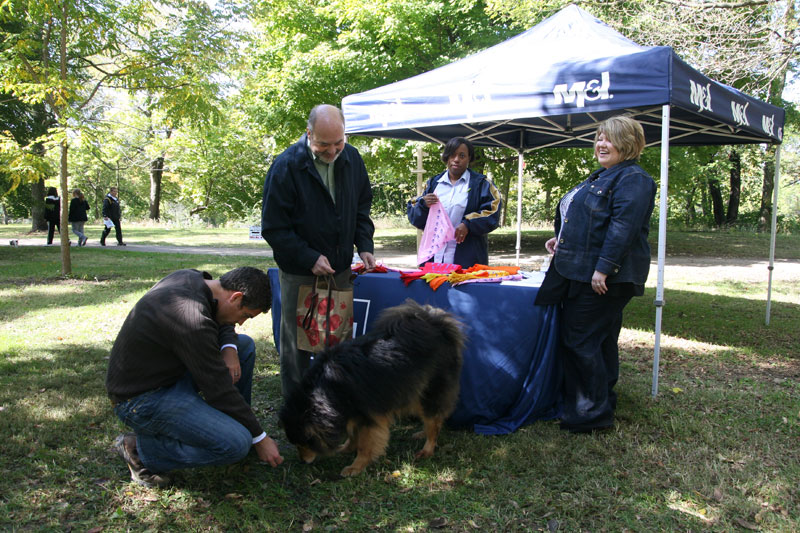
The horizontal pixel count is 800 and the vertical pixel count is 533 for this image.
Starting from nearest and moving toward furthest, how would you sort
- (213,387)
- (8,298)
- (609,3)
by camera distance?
(213,387) → (8,298) → (609,3)

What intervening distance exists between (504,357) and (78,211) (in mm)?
14311

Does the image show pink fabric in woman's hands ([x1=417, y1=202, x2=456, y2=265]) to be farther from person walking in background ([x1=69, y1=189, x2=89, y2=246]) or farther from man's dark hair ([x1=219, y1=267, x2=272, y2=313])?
person walking in background ([x1=69, y1=189, x2=89, y2=246])

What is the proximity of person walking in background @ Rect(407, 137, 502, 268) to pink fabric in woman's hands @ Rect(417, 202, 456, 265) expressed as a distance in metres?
0.04

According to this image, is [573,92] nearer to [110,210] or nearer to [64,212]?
[64,212]

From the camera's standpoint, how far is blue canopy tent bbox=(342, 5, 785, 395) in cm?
362

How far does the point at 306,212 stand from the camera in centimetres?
308

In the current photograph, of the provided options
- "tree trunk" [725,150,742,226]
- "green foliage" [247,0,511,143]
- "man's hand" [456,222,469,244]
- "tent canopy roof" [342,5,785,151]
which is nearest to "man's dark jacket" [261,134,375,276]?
"man's hand" [456,222,469,244]

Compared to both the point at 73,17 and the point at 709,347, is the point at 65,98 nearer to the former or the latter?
the point at 73,17

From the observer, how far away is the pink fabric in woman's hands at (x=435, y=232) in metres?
4.20

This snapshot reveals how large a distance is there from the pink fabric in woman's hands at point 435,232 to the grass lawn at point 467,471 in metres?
1.42

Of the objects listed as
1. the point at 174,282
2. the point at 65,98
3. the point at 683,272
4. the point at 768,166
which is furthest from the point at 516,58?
the point at 768,166

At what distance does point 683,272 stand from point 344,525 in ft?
32.2

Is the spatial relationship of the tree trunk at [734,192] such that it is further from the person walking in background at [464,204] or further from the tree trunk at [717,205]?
the person walking in background at [464,204]

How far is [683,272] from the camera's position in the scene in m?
10.3
